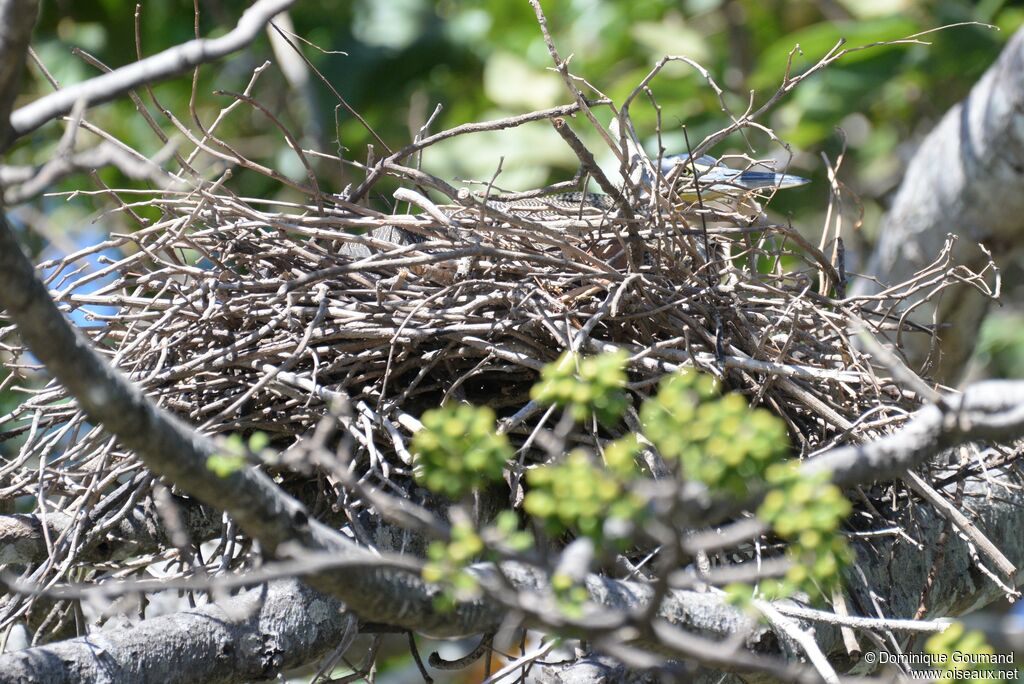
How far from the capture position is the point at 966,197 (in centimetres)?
386

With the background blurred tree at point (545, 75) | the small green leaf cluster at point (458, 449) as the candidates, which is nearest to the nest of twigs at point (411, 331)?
the small green leaf cluster at point (458, 449)

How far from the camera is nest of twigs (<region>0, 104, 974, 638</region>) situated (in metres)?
1.99

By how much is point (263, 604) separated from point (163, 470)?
0.75 meters

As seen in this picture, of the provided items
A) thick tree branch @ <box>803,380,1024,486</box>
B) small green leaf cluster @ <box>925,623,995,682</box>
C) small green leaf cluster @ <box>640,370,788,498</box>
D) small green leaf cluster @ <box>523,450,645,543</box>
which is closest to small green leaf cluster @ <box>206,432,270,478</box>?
small green leaf cluster @ <box>523,450,645,543</box>

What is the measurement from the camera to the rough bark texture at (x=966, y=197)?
11.7 ft

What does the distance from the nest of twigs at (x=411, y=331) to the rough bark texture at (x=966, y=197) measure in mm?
1580

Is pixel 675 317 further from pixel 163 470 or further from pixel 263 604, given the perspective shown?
pixel 163 470

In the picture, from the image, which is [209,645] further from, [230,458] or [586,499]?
[586,499]

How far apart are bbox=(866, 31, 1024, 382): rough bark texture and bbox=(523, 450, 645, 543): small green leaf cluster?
9.29 ft

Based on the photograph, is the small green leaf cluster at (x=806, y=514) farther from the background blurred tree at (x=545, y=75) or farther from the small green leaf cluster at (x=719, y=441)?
the background blurred tree at (x=545, y=75)

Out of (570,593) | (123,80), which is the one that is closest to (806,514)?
(570,593)

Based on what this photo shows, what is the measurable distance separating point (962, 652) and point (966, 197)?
122 inches

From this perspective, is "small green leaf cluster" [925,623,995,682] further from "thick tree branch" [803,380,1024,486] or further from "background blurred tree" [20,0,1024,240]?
"background blurred tree" [20,0,1024,240]

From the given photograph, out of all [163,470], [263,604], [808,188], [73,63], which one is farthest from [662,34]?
[163,470]
